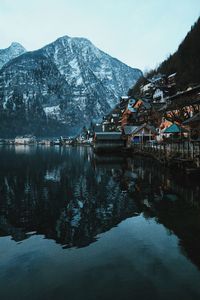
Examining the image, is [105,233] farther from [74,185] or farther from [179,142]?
[179,142]

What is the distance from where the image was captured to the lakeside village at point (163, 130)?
34.0m

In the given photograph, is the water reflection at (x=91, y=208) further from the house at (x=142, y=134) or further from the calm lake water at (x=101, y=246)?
the house at (x=142, y=134)

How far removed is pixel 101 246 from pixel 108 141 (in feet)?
240

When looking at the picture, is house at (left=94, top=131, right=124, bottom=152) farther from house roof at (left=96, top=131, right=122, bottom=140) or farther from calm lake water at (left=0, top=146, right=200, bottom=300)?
calm lake water at (left=0, top=146, right=200, bottom=300)

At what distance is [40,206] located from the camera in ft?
66.6

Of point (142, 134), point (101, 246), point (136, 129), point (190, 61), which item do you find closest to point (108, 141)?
point (136, 129)

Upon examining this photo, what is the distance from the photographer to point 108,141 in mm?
85188

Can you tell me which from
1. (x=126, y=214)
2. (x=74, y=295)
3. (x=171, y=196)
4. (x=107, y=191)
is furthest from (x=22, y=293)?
(x=107, y=191)

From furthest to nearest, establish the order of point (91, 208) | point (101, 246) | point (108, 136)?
point (108, 136), point (91, 208), point (101, 246)

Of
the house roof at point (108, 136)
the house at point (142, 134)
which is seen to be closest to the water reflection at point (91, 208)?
the house at point (142, 134)

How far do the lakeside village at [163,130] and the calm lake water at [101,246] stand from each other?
11.5m

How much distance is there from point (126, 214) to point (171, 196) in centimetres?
575

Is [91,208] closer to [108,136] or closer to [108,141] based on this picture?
[108,136]

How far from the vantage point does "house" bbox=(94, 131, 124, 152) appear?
84331 millimetres
